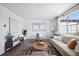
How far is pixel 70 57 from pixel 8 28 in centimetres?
170

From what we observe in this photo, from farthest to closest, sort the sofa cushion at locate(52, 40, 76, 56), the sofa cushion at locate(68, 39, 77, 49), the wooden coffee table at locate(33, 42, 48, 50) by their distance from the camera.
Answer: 1. the wooden coffee table at locate(33, 42, 48, 50)
2. the sofa cushion at locate(68, 39, 77, 49)
3. the sofa cushion at locate(52, 40, 76, 56)

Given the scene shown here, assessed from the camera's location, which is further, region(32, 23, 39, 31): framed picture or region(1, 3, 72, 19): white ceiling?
region(32, 23, 39, 31): framed picture

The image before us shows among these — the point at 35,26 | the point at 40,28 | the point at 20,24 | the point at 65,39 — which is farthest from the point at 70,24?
the point at 20,24

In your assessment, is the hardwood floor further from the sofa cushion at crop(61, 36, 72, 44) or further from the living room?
the sofa cushion at crop(61, 36, 72, 44)

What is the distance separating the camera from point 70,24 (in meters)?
2.69

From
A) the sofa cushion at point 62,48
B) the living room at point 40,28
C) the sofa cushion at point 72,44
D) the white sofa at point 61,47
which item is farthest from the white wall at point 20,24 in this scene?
the sofa cushion at point 72,44

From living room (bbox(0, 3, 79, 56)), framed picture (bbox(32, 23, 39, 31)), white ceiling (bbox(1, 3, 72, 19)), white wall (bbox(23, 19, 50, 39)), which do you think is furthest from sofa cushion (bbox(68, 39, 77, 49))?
framed picture (bbox(32, 23, 39, 31))

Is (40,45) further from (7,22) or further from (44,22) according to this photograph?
(7,22)

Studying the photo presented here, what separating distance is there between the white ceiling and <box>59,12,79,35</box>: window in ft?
0.81

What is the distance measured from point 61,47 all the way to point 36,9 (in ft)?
3.81

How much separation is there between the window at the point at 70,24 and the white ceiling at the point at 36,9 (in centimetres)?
25

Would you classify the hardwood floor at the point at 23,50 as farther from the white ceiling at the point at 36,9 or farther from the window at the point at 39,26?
the white ceiling at the point at 36,9

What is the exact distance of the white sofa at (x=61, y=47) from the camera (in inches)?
96.4

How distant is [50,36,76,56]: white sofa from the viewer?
2449 millimetres
